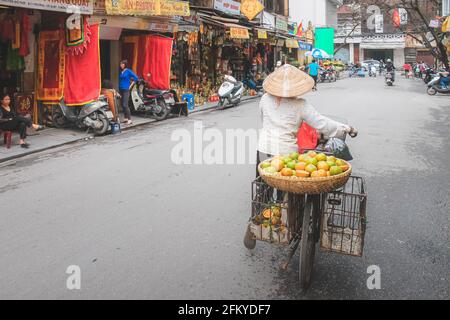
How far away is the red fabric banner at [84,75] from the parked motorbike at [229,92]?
642 centimetres

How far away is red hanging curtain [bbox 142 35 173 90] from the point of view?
617 inches

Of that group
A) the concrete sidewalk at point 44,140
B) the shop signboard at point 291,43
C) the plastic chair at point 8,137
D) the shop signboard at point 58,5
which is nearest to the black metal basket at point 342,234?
the concrete sidewalk at point 44,140

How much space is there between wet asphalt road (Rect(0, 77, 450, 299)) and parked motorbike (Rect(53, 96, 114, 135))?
2.25 meters

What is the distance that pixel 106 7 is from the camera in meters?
12.4

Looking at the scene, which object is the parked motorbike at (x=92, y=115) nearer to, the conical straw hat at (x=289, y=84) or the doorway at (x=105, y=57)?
the doorway at (x=105, y=57)

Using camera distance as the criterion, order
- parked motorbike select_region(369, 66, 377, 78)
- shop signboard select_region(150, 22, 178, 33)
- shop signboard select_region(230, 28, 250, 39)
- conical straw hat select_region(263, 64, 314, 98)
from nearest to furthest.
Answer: conical straw hat select_region(263, 64, 314, 98), shop signboard select_region(150, 22, 178, 33), shop signboard select_region(230, 28, 250, 39), parked motorbike select_region(369, 66, 377, 78)

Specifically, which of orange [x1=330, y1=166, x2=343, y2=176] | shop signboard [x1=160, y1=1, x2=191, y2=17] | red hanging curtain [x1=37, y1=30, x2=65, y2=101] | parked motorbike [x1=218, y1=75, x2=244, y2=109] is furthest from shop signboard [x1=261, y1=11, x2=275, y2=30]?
orange [x1=330, y1=166, x2=343, y2=176]

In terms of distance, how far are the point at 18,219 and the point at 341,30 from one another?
65041 millimetres

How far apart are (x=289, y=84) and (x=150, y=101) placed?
1097 cm

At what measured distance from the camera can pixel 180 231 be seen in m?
5.21

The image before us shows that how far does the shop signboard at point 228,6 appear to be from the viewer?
846 inches

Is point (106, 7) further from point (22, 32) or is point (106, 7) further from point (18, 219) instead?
point (18, 219)

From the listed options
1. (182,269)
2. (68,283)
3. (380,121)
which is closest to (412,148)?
(380,121)

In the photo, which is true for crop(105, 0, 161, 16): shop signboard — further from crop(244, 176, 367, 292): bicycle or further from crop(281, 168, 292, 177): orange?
crop(281, 168, 292, 177): orange
